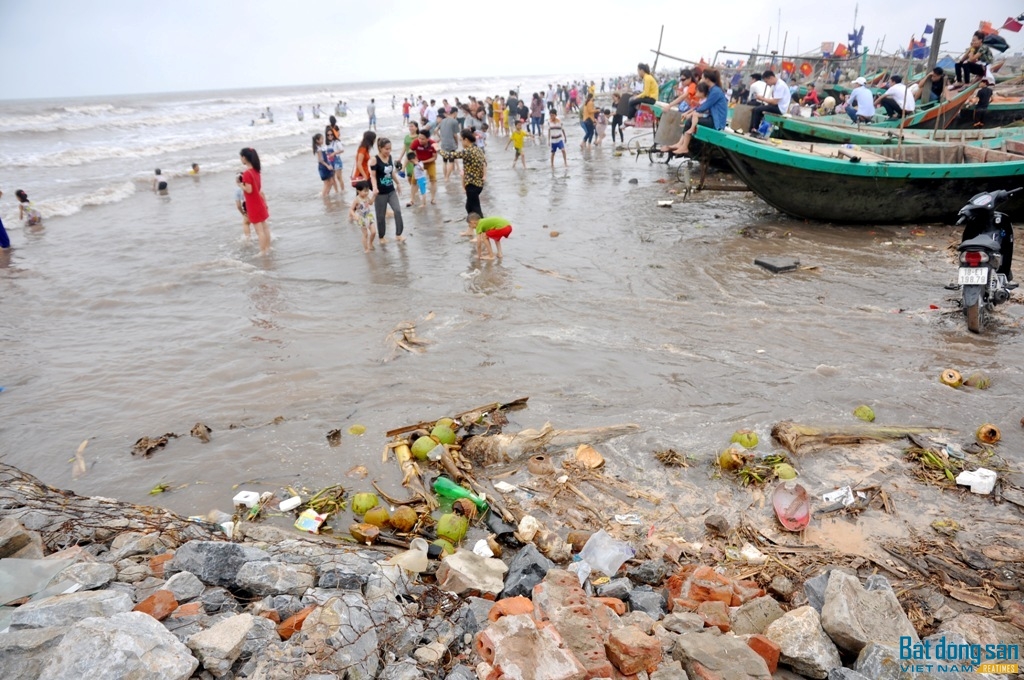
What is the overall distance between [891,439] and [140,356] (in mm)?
7355

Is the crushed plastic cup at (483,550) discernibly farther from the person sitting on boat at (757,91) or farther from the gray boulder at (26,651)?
the person sitting on boat at (757,91)

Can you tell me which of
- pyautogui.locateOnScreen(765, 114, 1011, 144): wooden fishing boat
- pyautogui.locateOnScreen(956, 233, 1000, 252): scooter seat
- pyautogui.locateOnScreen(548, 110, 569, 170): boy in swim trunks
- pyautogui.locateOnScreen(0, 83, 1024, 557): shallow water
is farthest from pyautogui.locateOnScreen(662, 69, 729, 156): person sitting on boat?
pyautogui.locateOnScreen(548, 110, 569, 170): boy in swim trunks

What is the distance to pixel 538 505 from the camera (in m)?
3.88

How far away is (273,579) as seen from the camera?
2846 mm

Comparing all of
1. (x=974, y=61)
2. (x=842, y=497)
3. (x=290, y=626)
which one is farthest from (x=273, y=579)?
(x=974, y=61)

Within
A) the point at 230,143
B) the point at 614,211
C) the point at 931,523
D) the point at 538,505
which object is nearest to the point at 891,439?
the point at 931,523

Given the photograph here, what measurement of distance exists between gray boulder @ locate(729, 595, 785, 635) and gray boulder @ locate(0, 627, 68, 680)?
2.81m

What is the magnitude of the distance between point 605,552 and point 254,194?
8631mm

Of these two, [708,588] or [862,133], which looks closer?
[708,588]

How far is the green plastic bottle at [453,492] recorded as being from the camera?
3.84 meters

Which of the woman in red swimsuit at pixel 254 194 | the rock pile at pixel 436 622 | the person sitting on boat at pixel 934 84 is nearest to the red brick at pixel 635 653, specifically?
the rock pile at pixel 436 622

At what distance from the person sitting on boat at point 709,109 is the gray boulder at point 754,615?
8.46m

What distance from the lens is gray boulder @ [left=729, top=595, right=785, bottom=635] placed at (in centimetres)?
272

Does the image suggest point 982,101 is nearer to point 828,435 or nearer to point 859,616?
point 828,435
